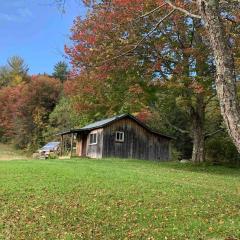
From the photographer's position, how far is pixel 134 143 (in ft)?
125

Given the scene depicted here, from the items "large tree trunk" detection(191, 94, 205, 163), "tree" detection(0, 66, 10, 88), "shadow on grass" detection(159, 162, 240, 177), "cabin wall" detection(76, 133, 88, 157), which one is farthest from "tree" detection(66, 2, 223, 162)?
"tree" detection(0, 66, 10, 88)

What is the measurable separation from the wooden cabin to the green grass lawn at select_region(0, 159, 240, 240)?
20775 millimetres

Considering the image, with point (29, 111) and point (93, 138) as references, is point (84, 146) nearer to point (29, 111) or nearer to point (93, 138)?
point (93, 138)

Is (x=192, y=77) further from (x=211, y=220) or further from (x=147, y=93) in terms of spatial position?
(x=211, y=220)

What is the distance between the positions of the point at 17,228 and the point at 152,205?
11.8 ft

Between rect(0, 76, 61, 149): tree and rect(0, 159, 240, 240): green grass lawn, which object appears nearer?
rect(0, 159, 240, 240): green grass lawn

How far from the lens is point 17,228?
32.1 feet

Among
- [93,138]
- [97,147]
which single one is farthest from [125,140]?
[93,138]

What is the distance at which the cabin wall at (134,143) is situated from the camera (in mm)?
36844

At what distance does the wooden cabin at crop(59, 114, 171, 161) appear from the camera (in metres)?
36.7

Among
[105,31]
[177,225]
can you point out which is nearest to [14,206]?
[177,225]

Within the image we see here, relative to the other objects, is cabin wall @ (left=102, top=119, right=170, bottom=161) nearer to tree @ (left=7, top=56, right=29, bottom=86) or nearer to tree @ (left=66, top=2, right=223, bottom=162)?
tree @ (left=66, top=2, right=223, bottom=162)

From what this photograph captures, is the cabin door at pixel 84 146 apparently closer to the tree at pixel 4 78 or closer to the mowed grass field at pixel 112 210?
the mowed grass field at pixel 112 210

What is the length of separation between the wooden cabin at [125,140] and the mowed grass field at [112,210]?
20823mm
